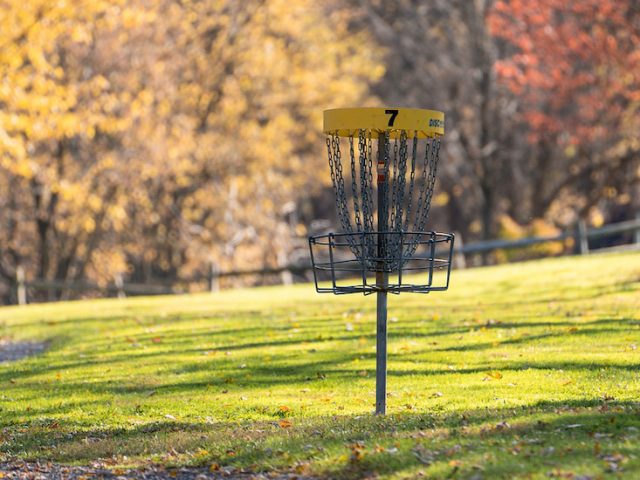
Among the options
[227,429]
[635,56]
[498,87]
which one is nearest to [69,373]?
[227,429]

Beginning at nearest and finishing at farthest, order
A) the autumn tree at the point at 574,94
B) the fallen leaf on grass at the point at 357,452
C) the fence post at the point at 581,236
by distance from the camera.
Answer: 1. the fallen leaf on grass at the point at 357,452
2. the autumn tree at the point at 574,94
3. the fence post at the point at 581,236

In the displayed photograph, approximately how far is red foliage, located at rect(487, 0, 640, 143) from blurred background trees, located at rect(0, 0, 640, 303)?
0.29 feet

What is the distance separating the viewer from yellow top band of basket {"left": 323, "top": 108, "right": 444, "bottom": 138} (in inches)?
304

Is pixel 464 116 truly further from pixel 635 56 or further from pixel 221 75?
pixel 635 56

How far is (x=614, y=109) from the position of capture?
1113 inches

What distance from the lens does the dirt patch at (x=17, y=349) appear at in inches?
573

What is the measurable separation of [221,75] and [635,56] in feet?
42.1

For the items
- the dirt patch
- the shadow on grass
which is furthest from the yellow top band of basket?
the dirt patch

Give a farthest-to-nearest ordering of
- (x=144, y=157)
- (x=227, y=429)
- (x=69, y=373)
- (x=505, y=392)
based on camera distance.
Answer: (x=144, y=157) < (x=69, y=373) < (x=505, y=392) < (x=227, y=429)

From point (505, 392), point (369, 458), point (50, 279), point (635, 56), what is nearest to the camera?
point (369, 458)

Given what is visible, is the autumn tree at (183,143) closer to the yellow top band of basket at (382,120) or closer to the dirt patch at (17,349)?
the dirt patch at (17,349)

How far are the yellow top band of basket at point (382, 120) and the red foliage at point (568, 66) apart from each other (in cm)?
1557

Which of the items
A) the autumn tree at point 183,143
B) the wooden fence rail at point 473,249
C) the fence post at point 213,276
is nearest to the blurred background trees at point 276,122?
the autumn tree at point 183,143

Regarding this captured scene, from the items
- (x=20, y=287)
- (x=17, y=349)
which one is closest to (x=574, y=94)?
(x=20, y=287)
